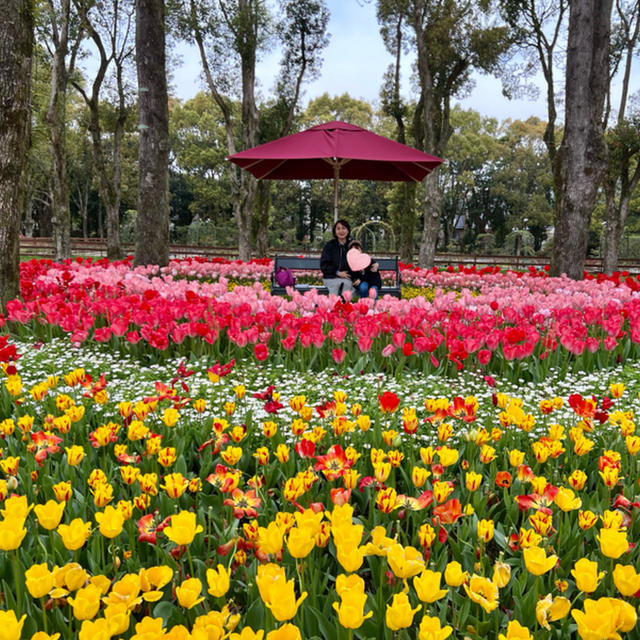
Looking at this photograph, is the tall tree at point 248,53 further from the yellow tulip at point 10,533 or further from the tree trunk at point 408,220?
the yellow tulip at point 10,533

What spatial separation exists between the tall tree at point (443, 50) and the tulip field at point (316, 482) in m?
11.5

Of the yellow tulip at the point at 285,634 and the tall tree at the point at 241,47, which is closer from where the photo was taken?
the yellow tulip at the point at 285,634

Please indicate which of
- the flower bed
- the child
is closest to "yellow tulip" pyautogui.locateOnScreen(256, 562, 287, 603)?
the flower bed

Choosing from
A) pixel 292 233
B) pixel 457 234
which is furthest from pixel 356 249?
pixel 457 234

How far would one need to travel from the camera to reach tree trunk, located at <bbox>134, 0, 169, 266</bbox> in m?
10.1

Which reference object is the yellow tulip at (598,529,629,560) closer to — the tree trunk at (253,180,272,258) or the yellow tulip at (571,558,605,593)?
the yellow tulip at (571,558,605,593)

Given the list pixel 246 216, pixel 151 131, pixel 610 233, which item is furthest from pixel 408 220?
pixel 151 131

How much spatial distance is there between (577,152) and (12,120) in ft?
27.4

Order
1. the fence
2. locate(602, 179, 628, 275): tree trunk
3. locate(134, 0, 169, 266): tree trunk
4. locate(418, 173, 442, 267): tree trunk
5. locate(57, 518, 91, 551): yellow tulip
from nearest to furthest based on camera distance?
locate(57, 518, 91, 551): yellow tulip → locate(134, 0, 169, 266): tree trunk → locate(418, 173, 442, 267): tree trunk → locate(602, 179, 628, 275): tree trunk → the fence

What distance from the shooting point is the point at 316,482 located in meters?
2.35

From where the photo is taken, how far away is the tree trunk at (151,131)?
1012 cm

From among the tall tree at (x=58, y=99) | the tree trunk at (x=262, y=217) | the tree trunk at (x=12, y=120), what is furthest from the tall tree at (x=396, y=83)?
the tree trunk at (x=12, y=120)

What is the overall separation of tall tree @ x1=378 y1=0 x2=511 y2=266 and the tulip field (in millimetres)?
11537

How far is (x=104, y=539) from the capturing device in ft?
6.94
